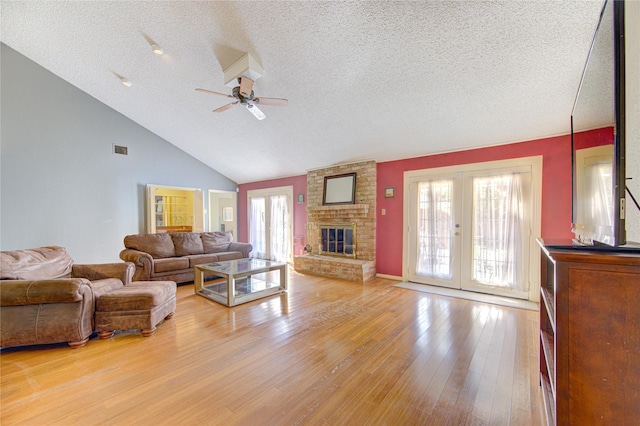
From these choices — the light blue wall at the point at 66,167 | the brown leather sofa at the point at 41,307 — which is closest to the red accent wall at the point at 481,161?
the brown leather sofa at the point at 41,307

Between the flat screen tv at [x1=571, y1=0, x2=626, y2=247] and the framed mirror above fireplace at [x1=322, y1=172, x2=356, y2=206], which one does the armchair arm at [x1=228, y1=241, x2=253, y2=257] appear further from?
the flat screen tv at [x1=571, y1=0, x2=626, y2=247]

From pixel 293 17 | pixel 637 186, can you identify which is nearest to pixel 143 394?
pixel 293 17

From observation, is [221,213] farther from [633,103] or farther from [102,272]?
[633,103]

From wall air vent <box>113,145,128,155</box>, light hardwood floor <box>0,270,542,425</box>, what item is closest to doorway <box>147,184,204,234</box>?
wall air vent <box>113,145,128,155</box>

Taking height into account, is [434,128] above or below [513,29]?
below

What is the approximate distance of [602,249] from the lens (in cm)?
102

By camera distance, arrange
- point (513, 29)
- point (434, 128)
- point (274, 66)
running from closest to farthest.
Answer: point (513, 29), point (274, 66), point (434, 128)

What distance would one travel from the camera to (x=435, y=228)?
13.9 ft

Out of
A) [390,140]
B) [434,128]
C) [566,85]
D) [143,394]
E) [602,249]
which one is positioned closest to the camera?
[602,249]

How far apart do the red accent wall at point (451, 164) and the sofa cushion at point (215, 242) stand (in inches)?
67.9

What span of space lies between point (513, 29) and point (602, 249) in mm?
2080

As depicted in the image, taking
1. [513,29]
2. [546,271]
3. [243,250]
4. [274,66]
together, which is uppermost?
[274,66]

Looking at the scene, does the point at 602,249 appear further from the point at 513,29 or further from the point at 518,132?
the point at 518,132

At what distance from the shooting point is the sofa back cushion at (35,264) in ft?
7.55
